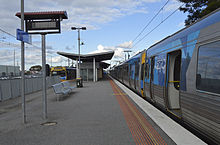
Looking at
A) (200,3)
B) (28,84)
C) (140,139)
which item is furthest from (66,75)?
(140,139)

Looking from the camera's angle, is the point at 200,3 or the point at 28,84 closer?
the point at 28,84

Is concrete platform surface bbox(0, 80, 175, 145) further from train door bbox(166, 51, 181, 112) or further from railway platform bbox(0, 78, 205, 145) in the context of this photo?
train door bbox(166, 51, 181, 112)

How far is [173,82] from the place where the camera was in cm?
611

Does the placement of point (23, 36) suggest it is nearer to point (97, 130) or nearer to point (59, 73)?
point (97, 130)

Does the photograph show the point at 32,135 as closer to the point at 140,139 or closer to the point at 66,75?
the point at 140,139

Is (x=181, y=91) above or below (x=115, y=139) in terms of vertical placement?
above

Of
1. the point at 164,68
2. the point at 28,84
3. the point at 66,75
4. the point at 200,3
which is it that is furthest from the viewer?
the point at 66,75

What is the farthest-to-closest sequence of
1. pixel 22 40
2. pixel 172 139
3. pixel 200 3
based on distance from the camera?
1. pixel 200 3
2. pixel 22 40
3. pixel 172 139

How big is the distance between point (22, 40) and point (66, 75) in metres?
22.6

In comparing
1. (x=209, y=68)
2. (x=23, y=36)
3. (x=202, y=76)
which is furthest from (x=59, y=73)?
(x=209, y=68)

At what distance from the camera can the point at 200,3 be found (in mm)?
23281

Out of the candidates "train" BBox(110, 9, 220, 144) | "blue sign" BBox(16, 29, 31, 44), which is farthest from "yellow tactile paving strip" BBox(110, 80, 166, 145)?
"blue sign" BBox(16, 29, 31, 44)

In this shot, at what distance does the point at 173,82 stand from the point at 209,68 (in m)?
2.52

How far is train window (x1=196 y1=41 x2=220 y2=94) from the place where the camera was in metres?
3.39
